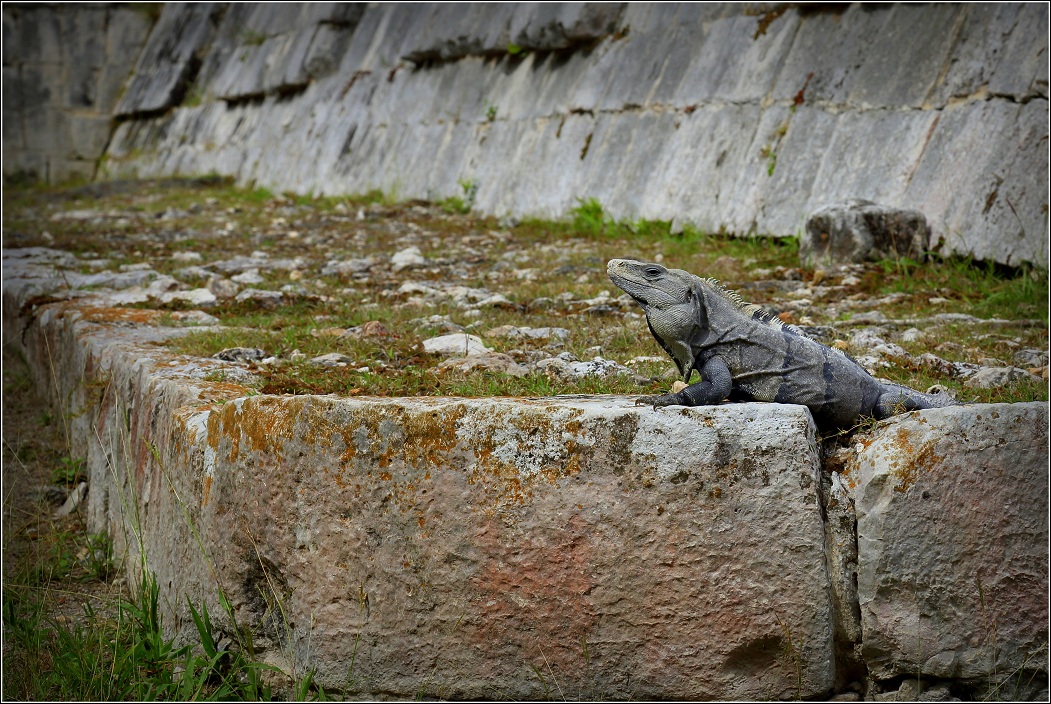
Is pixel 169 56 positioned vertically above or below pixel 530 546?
above

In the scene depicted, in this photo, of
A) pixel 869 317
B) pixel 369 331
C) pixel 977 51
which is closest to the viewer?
pixel 369 331

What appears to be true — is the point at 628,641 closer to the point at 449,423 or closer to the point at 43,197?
the point at 449,423

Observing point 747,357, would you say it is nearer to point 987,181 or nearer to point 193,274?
point 987,181

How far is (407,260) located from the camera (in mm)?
7598

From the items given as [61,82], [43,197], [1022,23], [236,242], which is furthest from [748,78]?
[61,82]

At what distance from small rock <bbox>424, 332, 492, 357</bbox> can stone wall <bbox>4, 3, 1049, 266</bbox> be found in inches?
118

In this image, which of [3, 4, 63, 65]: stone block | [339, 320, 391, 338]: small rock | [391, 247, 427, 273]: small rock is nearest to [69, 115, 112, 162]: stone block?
[3, 4, 63, 65]: stone block

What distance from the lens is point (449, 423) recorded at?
2797 millimetres

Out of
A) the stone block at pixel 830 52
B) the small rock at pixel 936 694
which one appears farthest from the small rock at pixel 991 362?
the stone block at pixel 830 52

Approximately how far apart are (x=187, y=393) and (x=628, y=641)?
5.52ft

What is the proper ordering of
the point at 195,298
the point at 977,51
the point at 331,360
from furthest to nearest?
1. the point at 977,51
2. the point at 195,298
3. the point at 331,360

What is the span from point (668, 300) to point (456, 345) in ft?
5.28

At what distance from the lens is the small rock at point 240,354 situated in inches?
171

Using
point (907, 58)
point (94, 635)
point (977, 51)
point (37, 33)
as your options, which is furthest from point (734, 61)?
point (37, 33)
